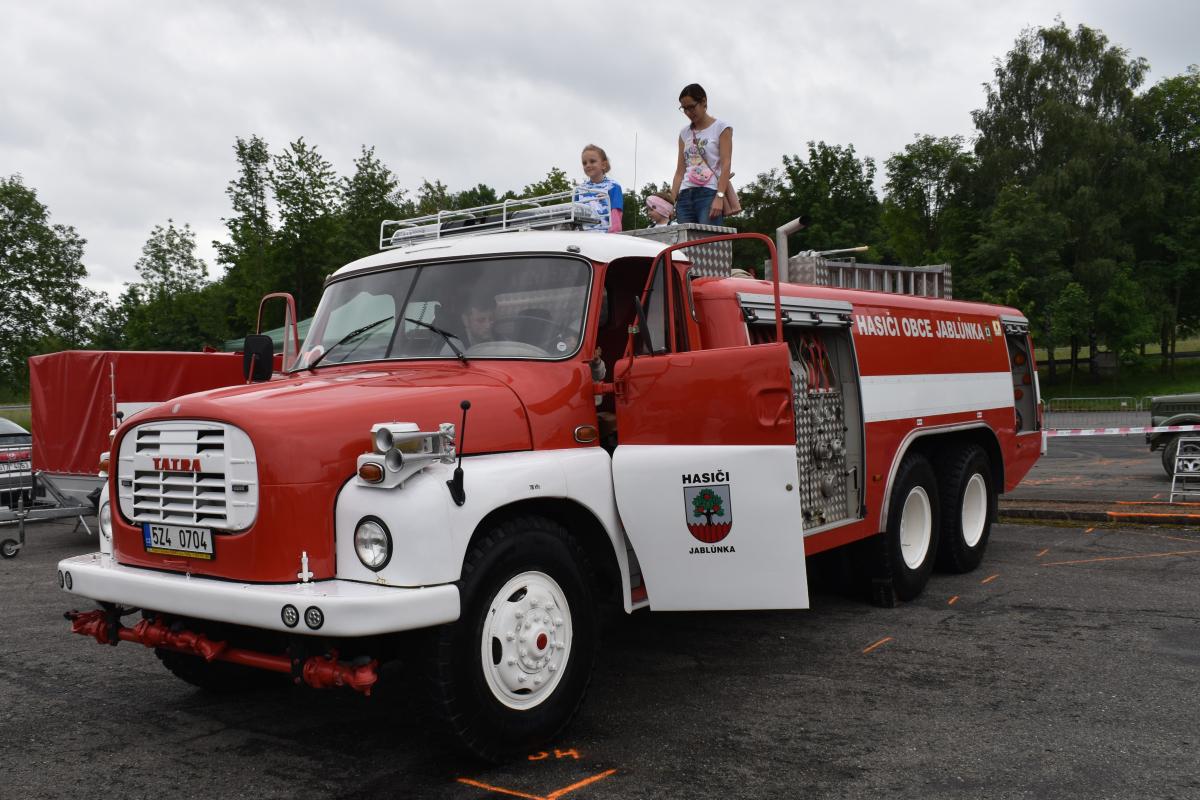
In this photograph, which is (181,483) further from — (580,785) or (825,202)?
(825,202)

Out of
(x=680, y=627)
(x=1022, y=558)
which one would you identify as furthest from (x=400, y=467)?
(x=1022, y=558)

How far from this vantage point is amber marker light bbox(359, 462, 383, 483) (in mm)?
4246

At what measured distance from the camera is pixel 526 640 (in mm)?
4637

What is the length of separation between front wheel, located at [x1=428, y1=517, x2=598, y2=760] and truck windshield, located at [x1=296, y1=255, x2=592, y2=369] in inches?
42.2

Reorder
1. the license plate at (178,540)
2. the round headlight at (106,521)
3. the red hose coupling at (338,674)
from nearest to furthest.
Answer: the red hose coupling at (338,674), the license plate at (178,540), the round headlight at (106,521)

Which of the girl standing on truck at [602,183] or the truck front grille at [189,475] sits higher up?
the girl standing on truck at [602,183]

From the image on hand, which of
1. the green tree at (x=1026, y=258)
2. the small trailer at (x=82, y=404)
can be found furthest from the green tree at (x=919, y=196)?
the small trailer at (x=82, y=404)

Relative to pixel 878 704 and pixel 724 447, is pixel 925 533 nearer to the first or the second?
pixel 878 704

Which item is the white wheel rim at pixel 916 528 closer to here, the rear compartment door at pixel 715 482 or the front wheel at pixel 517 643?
the rear compartment door at pixel 715 482

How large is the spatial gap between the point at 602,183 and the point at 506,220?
1.54m

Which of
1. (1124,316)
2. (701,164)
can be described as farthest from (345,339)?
(1124,316)

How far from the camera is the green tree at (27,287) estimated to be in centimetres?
5891

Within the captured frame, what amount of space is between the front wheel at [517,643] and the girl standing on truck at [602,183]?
316 cm

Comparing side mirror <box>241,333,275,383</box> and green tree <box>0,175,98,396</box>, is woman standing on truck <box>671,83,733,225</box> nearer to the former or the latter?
side mirror <box>241,333,275,383</box>
